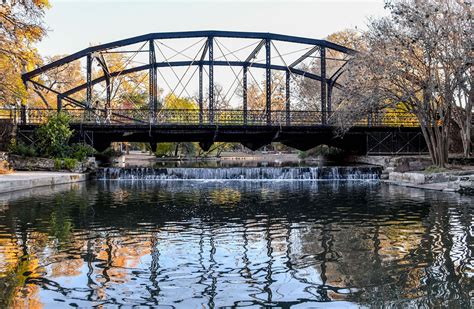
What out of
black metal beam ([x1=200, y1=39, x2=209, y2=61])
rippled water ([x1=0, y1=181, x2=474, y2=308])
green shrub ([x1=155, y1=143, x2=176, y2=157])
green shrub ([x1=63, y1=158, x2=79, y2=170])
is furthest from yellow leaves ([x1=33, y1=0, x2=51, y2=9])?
green shrub ([x1=155, y1=143, x2=176, y2=157])

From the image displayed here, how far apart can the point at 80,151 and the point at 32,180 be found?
8.55 m

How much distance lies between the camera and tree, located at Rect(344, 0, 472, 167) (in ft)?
76.0

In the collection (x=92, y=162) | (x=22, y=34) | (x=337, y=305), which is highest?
(x=22, y=34)

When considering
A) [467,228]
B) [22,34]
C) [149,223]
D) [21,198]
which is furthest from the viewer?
[22,34]

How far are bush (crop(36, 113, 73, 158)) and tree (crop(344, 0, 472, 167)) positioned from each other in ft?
58.6

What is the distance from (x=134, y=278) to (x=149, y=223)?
5223 mm

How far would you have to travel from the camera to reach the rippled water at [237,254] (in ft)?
21.0

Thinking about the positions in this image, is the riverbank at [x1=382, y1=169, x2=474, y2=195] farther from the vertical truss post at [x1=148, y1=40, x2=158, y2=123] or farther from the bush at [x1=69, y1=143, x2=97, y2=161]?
the bush at [x1=69, y1=143, x2=97, y2=161]

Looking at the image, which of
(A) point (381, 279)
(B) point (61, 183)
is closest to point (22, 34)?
(B) point (61, 183)

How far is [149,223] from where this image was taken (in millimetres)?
12375

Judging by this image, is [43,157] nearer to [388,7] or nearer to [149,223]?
[149,223]

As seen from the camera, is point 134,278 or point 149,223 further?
point 149,223

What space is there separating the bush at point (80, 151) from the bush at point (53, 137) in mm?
401

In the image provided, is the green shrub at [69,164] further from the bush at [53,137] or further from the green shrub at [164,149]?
the green shrub at [164,149]
